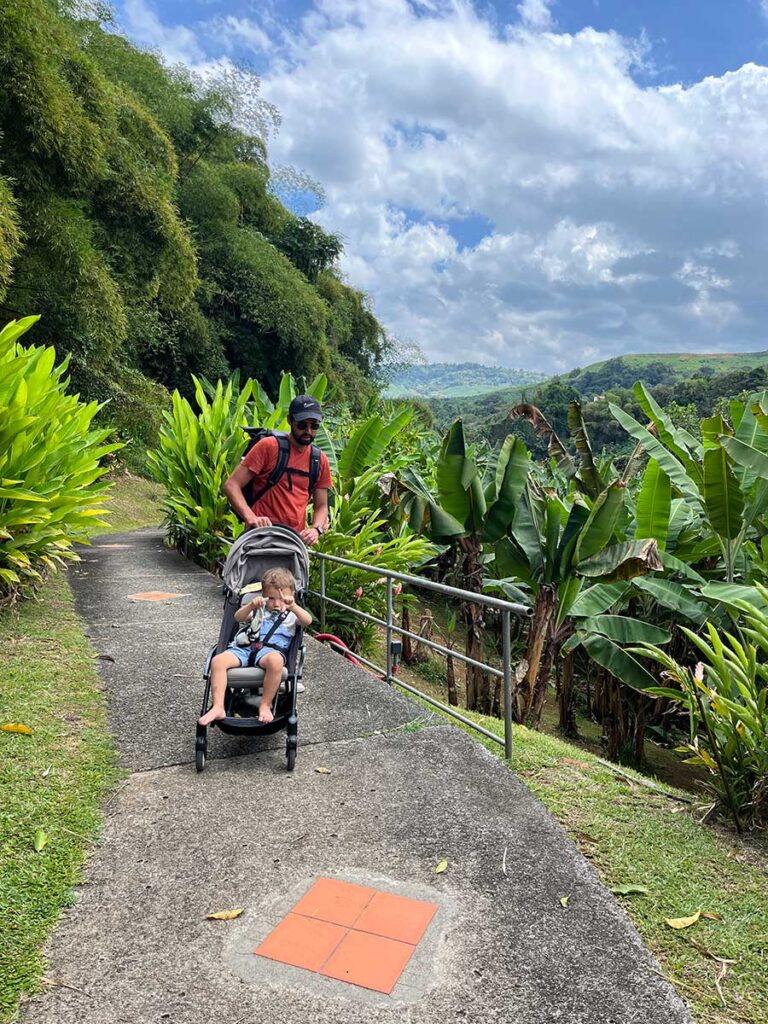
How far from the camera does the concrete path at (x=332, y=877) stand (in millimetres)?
2117

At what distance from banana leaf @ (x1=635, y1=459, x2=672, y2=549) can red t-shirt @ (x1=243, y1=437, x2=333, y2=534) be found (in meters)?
3.45

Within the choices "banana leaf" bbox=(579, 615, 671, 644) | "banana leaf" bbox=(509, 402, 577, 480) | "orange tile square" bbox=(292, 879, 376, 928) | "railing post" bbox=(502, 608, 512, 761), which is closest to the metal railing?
"railing post" bbox=(502, 608, 512, 761)

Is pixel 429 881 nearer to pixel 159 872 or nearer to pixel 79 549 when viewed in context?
pixel 159 872

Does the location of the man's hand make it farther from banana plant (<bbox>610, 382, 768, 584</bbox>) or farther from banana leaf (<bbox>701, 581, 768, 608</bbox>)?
banana plant (<bbox>610, 382, 768, 584</bbox>)

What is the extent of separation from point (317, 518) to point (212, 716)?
1.70m

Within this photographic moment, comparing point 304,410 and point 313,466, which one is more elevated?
point 304,410

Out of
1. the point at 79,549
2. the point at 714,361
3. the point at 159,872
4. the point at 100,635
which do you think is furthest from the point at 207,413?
the point at 714,361

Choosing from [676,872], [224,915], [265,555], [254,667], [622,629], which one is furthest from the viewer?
[622,629]

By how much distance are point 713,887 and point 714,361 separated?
177 m

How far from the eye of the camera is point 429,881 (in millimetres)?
2736

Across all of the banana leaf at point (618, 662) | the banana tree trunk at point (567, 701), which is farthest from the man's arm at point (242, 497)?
the banana tree trunk at point (567, 701)

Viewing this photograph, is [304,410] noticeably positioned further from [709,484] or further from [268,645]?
[709,484]

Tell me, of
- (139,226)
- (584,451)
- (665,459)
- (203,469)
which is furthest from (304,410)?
(139,226)

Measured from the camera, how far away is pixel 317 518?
4824 mm
